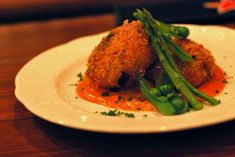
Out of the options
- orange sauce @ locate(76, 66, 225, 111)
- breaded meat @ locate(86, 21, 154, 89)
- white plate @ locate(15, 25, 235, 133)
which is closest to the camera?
white plate @ locate(15, 25, 235, 133)

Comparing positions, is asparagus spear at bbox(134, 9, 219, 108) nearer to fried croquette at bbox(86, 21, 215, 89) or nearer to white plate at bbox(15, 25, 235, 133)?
fried croquette at bbox(86, 21, 215, 89)

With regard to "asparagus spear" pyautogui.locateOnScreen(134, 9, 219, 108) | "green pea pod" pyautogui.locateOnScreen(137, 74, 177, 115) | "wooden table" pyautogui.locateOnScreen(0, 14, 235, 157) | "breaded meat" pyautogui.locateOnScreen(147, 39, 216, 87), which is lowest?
Result: "wooden table" pyautogui.locateOnScreen(0, 14, 235, 157)

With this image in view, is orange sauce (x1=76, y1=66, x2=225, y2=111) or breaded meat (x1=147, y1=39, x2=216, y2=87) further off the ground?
breaded meat (x1=147, y1=39, x2=216, y2=87)

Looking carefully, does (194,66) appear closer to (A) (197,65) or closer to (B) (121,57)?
(A) (197,65)

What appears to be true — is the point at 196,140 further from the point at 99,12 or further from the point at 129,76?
the point at 99,12

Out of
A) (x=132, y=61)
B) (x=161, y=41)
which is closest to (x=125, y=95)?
(x=132, y=61)

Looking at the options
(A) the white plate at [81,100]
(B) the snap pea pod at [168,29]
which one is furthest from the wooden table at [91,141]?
(B) the snap pea pod at [168,29]

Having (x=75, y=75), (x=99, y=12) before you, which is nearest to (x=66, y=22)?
(x=99, y=12)

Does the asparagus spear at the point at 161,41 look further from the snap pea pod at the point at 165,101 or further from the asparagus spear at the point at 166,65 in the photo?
the snap pea pod at the point at 165,101

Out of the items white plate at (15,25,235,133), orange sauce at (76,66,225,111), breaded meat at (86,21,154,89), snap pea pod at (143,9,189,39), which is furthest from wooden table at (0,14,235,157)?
snap pea pod at (143,9,189,39)
